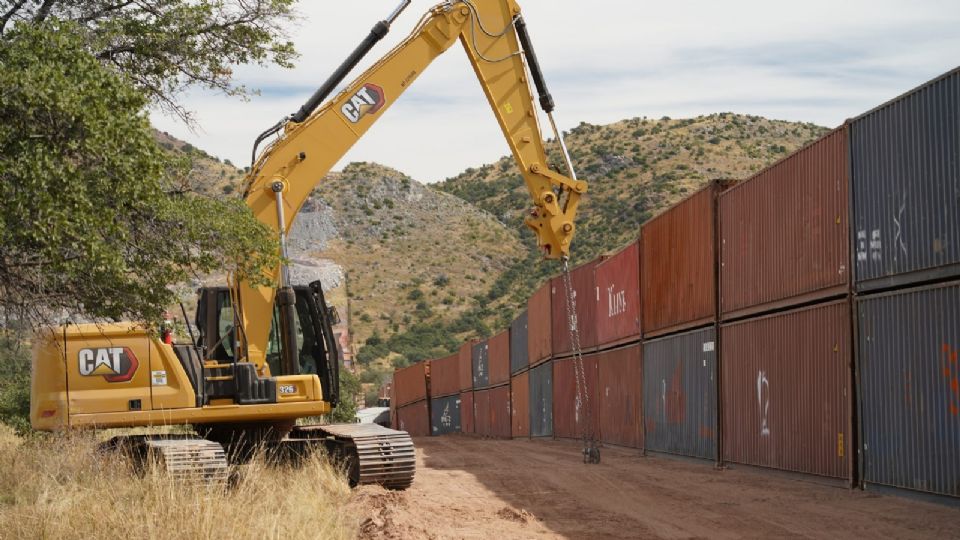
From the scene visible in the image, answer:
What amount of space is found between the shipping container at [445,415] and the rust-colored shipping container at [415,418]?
98cm

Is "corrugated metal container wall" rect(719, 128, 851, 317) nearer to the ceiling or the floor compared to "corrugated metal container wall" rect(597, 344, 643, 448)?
nearer to the ceiling

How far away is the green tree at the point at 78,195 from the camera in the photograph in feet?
32.9

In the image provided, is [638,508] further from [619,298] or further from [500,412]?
[500,412]

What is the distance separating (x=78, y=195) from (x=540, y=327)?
89.4ft

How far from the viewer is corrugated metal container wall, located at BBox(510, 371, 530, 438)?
3966cm

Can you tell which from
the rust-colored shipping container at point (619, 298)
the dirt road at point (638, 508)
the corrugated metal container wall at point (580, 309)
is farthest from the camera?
the corrugated metal container wall at point (580, 309)

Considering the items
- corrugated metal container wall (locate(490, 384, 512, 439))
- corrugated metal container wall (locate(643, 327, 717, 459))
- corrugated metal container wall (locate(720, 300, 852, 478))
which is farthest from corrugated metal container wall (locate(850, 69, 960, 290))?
corrugated metal container wall (locate(490, 384, 512, 439))

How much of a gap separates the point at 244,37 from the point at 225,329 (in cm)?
425

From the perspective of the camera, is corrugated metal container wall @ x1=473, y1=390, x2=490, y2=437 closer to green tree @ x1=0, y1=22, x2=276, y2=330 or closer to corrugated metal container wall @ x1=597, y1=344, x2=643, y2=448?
corrugated metal container wall @ x1=597, y1=344, x2=643, y2=448

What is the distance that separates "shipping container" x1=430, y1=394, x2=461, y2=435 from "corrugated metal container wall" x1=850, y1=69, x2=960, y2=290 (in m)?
39.2

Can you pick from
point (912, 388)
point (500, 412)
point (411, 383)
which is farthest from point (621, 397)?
point (411, 383)

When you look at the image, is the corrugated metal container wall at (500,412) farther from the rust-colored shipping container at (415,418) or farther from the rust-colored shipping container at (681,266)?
the rust-colored shipping container at (681,266)

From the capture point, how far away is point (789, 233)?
1695cm

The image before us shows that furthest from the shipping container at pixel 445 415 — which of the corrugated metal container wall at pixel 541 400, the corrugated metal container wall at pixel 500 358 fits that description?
the corrugated metal container wall at pixel 541 400
